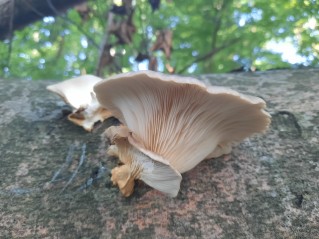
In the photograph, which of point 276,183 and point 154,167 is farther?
point 276,183

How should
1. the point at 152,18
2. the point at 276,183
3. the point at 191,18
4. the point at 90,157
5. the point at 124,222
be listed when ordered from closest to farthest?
the point at 124,222 → the point at 276,183 → the point at 90,157 → the point at 152,18 → the point at 191,18

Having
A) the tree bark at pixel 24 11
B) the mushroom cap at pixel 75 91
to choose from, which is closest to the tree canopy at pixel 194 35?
the tree bark at pixel 24 11

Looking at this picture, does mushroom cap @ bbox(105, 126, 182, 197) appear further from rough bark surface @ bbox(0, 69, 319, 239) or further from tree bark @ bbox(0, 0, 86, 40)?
tree bark @ bbox(0, 0, 86, 40)

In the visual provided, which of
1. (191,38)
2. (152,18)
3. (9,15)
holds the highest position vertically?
(9,15)

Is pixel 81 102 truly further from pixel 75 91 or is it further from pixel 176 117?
pixel 176 117

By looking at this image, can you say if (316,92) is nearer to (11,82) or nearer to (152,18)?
(11,82)

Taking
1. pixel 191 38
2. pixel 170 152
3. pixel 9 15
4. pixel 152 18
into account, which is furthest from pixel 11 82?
pixel 191 38
